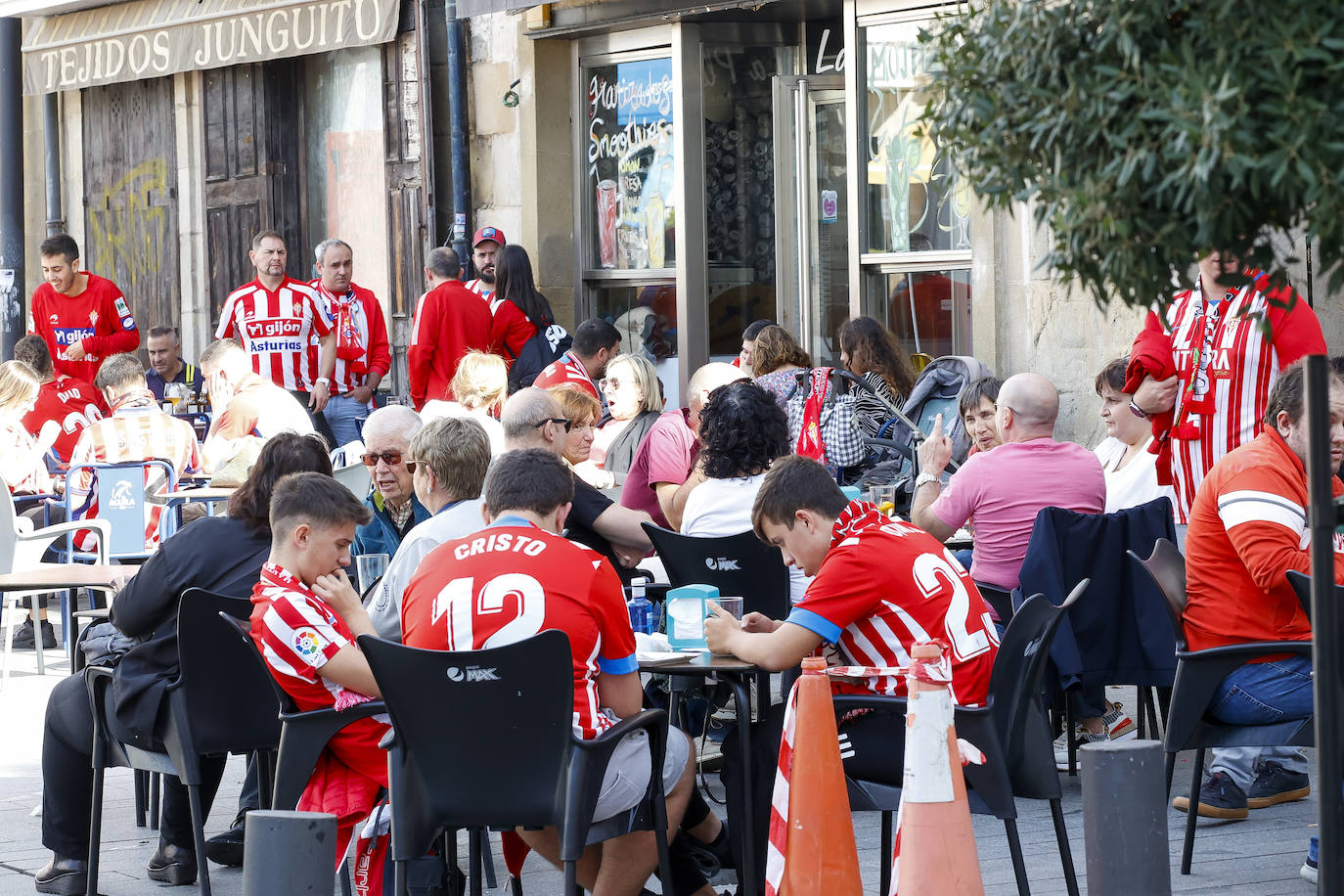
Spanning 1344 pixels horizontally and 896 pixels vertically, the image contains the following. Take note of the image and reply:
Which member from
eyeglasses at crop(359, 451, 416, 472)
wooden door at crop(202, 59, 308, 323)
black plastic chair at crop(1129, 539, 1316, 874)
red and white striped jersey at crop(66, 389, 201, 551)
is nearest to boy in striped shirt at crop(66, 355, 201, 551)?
red and white striped jersey at crop(66, 389, 201, 551)

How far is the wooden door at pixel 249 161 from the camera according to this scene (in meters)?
14.6

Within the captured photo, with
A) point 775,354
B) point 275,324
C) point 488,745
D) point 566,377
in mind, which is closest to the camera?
point 488,745

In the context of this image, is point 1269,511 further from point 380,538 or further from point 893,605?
point 380,538

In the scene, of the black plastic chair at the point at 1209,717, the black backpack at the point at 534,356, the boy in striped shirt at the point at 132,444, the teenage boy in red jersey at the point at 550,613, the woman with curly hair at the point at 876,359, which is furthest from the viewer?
the black backpack at the point at 534,356

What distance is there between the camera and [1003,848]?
18.6ft

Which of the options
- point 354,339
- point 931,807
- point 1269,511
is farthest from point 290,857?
point 354,339

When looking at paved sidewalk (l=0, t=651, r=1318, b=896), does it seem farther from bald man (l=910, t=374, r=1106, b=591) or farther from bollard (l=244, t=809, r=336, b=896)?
bollard (l=244, t=809, r=336, b=896)

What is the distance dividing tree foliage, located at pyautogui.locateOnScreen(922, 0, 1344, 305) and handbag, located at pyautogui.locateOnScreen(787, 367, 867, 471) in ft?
19.1

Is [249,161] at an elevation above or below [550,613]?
above

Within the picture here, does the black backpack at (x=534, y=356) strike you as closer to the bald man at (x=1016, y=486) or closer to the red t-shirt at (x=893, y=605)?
the bald man at (x=1016, y=486)

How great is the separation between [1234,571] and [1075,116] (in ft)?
9.69

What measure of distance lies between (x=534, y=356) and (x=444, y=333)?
563 millimetres

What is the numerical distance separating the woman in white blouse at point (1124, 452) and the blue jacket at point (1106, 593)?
1.32 m

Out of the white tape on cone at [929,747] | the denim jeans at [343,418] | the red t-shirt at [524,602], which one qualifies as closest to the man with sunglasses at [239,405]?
the denim jeans at [343,418]
